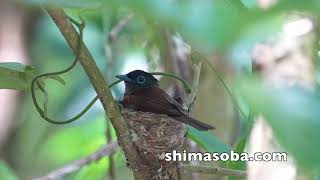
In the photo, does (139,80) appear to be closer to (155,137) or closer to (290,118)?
A: (155,137)

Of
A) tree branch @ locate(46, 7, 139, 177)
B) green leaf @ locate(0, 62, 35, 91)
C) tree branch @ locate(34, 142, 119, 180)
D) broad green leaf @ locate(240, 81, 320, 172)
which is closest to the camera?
broad green leaf @ locate(240, 81, 320, 172)

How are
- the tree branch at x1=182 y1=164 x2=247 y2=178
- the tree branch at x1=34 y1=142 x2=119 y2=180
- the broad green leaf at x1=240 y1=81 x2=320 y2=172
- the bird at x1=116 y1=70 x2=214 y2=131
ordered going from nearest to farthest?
the broad green leaf at x1=240 y1=81 x2=320 y2=172 < the tree branch at x1=182 y1=164 x2=247 y2=178 < the bird at x1=116 y1=70 x2=214 y2=131 < the tree branch at x1=34 y1=142 x2=119 y2=180

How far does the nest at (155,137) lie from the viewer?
1.84 metres

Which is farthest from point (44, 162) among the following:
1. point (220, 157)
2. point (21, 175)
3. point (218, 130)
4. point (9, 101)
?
point (220, 157)

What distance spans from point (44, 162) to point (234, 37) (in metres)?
4.66

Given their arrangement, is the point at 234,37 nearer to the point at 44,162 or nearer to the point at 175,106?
the point at 175,106

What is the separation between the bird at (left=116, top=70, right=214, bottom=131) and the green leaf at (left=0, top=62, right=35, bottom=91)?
611 mm

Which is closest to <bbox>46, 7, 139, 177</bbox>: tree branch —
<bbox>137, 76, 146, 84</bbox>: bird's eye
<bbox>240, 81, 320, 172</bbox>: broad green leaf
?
<bbox>240, 81, 320, 172</bbox>: broad green leaf

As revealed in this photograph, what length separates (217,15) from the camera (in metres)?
0.43

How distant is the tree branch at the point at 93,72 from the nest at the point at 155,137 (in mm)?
279

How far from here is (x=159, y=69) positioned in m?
3.29

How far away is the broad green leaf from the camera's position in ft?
1.39

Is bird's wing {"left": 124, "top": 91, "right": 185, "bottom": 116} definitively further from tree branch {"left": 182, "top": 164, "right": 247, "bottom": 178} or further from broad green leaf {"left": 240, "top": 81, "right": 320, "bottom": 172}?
broad green leaf {"left": 240, "top": 81, "right": 320, "bottom": 172}

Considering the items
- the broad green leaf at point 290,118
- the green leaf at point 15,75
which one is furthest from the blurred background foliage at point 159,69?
the green leaf at point 15,75
